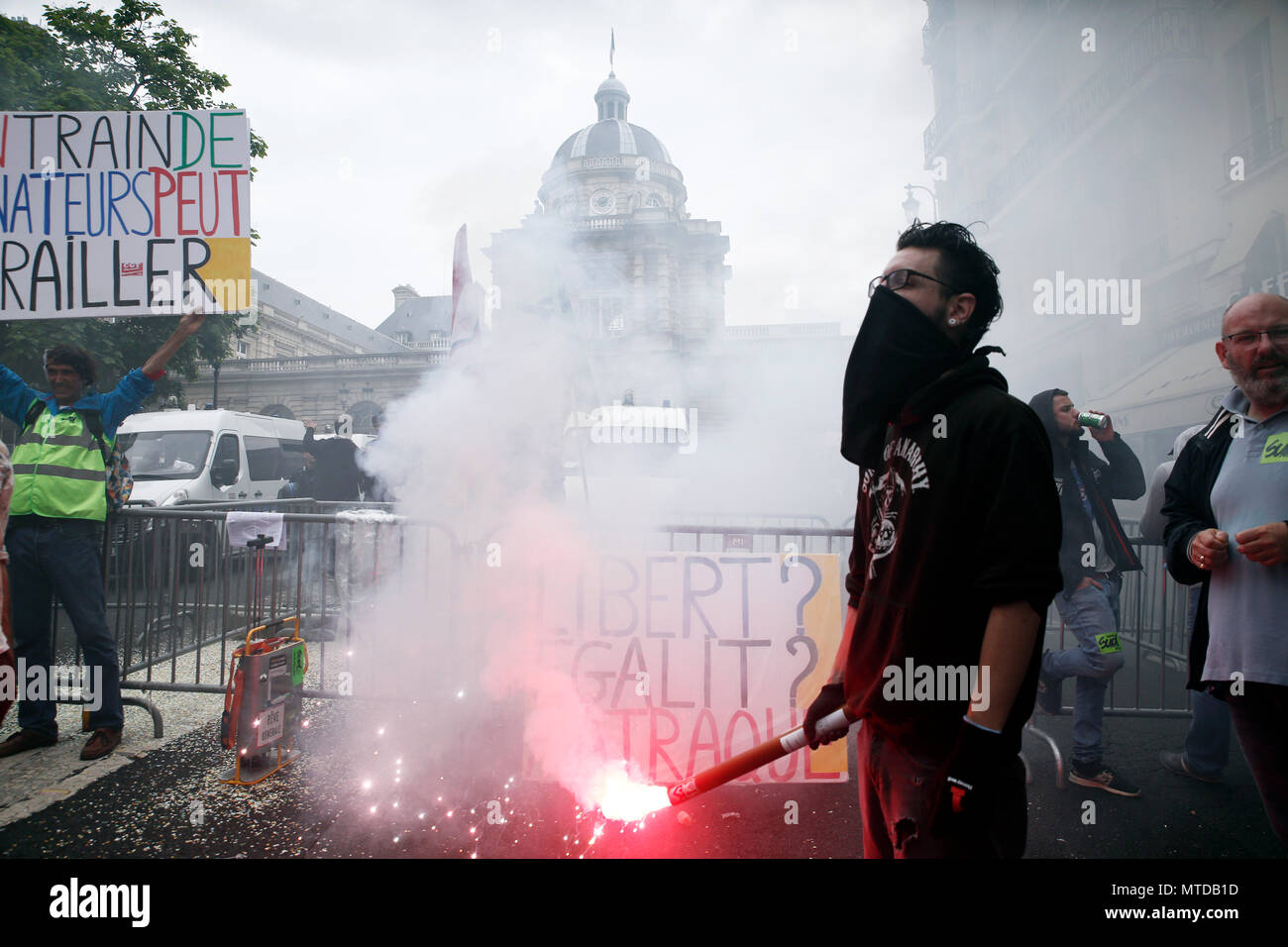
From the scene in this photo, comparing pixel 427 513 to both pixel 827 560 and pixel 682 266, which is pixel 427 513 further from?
pixel 682 266

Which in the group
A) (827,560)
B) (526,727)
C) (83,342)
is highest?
(83,342)

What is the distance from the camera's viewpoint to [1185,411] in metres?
9.10

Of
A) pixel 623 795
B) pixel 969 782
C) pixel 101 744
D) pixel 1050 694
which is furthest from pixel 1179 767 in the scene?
pixel 101 744

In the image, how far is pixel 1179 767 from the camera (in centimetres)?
352

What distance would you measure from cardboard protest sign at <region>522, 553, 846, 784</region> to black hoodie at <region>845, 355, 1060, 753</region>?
179cm

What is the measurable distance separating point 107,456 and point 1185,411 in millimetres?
12028

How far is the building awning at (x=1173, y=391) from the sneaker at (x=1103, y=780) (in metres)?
6.99

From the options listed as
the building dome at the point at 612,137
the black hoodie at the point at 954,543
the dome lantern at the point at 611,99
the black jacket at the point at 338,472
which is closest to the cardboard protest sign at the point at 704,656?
the black hoodie at the point at 954,543

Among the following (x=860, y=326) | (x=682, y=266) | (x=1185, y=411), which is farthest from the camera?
(x=682, y=266)

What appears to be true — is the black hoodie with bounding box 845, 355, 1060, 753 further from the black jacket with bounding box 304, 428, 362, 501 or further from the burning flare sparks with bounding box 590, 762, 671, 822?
the black jacket with bounding box 304, 428, 362, 501

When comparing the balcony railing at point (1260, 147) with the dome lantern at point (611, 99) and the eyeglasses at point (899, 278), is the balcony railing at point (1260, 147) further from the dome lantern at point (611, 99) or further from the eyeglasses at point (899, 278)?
the dome lantern at point (611, 99)

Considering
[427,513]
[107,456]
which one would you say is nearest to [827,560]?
[427,513]

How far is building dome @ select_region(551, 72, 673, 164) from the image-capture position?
45688 millimetres

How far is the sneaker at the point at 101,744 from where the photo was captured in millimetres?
3484
